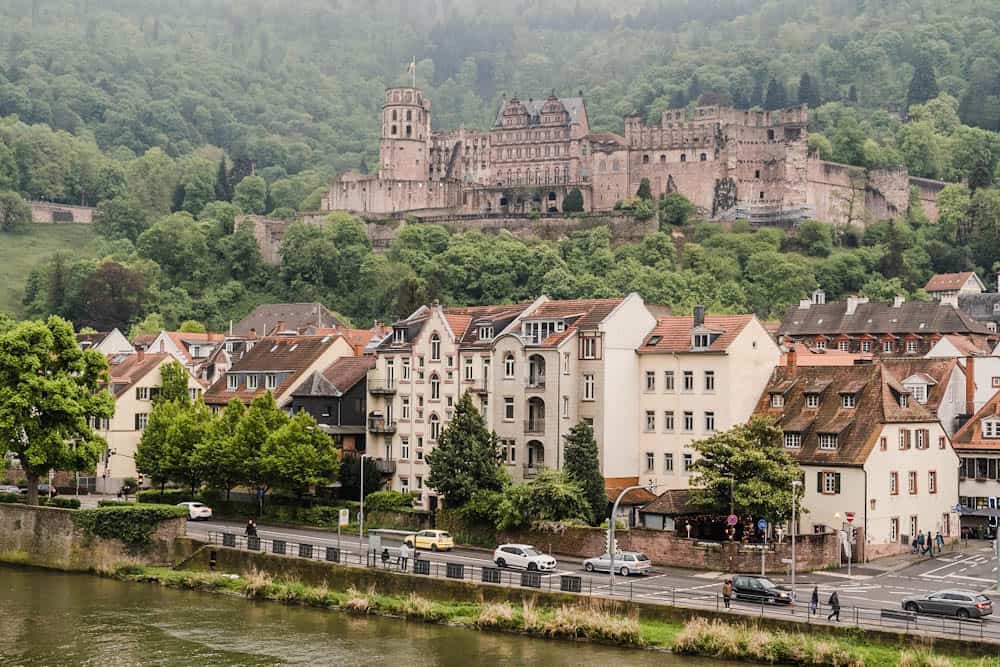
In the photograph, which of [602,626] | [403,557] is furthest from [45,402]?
[602,626]

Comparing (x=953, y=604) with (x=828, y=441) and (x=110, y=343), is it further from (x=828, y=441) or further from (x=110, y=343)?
(x=110, y=343)

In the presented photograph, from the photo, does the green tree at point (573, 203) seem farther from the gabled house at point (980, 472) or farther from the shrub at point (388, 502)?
the gabled house at point (980, 472)

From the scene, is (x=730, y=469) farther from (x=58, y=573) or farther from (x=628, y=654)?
(x=58, y=573)

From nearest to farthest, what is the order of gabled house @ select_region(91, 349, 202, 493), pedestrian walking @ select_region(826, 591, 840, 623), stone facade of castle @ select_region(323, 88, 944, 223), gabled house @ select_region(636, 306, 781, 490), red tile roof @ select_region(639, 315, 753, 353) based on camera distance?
pedestrian walking @ select_region(826, 591, 840, 623) < gabled house @ select_region(636, 306, 781, 490) < red tile roof @ select_region(639, 315, 753, 353) < gabled house @ select_region(91, 349, 202, 493) < stone facade of castle @ select_region(323, 88, 944, 223)

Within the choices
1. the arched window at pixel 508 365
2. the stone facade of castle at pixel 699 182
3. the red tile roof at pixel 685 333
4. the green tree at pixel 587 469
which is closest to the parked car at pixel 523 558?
the green tree at pixel 587 469

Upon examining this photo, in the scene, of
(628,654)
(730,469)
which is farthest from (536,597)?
(730,469)

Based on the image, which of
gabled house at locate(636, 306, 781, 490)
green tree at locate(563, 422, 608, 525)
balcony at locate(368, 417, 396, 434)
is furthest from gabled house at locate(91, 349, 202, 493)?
gabled house at locate(636, 306, 781, 490)

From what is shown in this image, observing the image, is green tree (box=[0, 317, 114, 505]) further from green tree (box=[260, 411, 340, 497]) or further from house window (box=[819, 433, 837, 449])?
house window (box=[819, 433, 837, 449])
